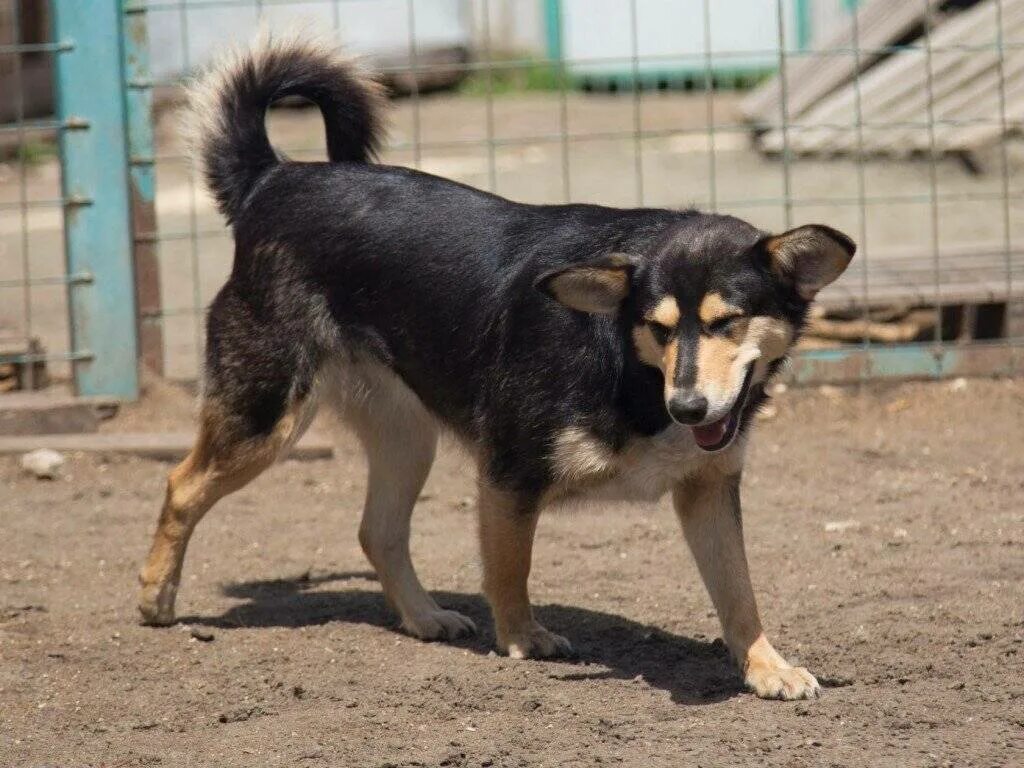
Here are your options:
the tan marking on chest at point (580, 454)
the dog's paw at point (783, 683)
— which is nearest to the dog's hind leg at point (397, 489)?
the tan marking on chest at point (580, 454)

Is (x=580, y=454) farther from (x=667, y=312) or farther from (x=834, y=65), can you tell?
(x=834, y=65)

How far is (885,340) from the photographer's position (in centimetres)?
740

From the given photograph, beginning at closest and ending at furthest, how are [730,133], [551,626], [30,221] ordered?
1. [551,626]
2. [30,221]
3. [730,133]

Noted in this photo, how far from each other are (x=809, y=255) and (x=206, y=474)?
204 cm

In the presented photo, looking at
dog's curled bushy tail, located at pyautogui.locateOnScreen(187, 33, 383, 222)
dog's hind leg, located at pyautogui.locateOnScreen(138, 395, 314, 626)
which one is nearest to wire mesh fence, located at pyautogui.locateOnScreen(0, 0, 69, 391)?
dog's curled bushy tail, located at pyautogui.locateOnScreen(187, 33, 383, 222)

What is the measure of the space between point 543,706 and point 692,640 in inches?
28.6

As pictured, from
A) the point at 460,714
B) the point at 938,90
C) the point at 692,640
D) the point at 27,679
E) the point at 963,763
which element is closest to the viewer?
the point at 963,763

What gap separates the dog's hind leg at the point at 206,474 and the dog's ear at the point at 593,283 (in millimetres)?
1120

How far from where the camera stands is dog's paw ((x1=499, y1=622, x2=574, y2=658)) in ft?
14.3

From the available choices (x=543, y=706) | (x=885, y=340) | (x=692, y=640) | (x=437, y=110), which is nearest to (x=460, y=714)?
(x=543, y=706)

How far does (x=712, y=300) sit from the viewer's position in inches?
146

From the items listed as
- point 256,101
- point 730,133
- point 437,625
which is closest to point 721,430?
point 437,625

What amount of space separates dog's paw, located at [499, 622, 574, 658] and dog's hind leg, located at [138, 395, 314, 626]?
95 cm

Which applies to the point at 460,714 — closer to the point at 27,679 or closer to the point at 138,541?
the point at 27,679
